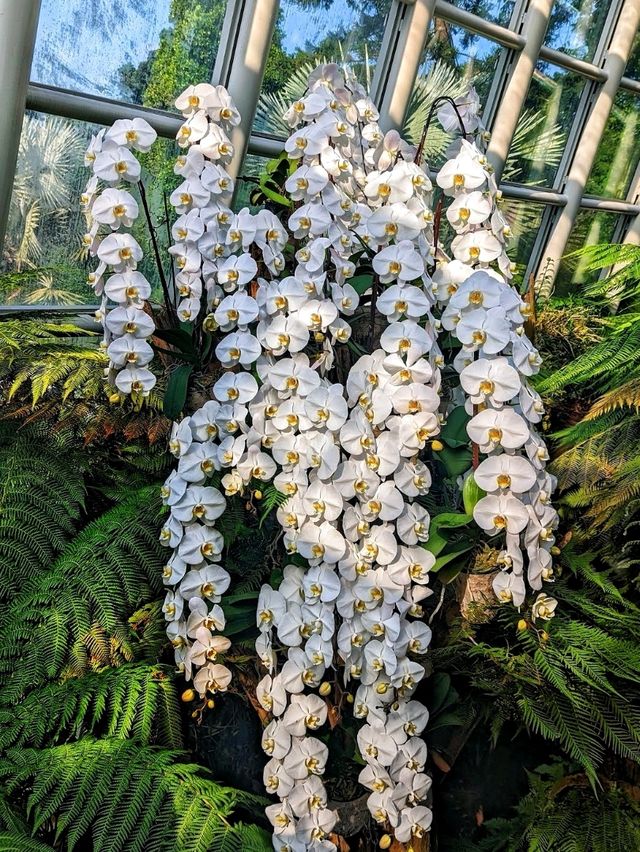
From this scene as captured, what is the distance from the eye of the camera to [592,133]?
478 cm

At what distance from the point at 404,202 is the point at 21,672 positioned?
1238 millimetres

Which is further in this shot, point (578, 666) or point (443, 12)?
point (443, 12)

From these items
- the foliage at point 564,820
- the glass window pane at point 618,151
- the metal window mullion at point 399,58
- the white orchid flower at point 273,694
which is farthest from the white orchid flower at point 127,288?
the glass window pane at point 618,151

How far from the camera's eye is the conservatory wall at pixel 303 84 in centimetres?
251

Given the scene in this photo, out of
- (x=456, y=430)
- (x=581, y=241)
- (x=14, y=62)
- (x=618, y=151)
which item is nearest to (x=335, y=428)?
(x=456, y=430)

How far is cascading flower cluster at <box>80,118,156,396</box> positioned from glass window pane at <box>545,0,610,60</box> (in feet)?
11.3

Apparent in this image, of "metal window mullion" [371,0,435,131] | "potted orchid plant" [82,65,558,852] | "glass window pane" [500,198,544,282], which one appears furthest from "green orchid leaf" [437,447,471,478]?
"glass window pane" [500,198,544,282]

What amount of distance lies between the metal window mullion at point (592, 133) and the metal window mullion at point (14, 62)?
11.7 feet

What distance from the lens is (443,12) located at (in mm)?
3574

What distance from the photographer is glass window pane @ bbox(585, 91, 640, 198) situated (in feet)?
16.3

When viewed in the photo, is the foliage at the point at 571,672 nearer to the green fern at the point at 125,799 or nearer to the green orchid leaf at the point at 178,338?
the green fern at the point at 125,799

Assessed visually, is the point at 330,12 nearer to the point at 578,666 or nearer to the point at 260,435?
the point at 260,435

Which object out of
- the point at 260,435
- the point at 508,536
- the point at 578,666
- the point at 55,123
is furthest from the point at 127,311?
the point at 55,123

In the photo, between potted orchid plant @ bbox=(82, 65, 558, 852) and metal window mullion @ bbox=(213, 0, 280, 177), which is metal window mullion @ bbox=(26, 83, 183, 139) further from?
potted orchid plant @ bbox=(82, 65, 558, 852)
